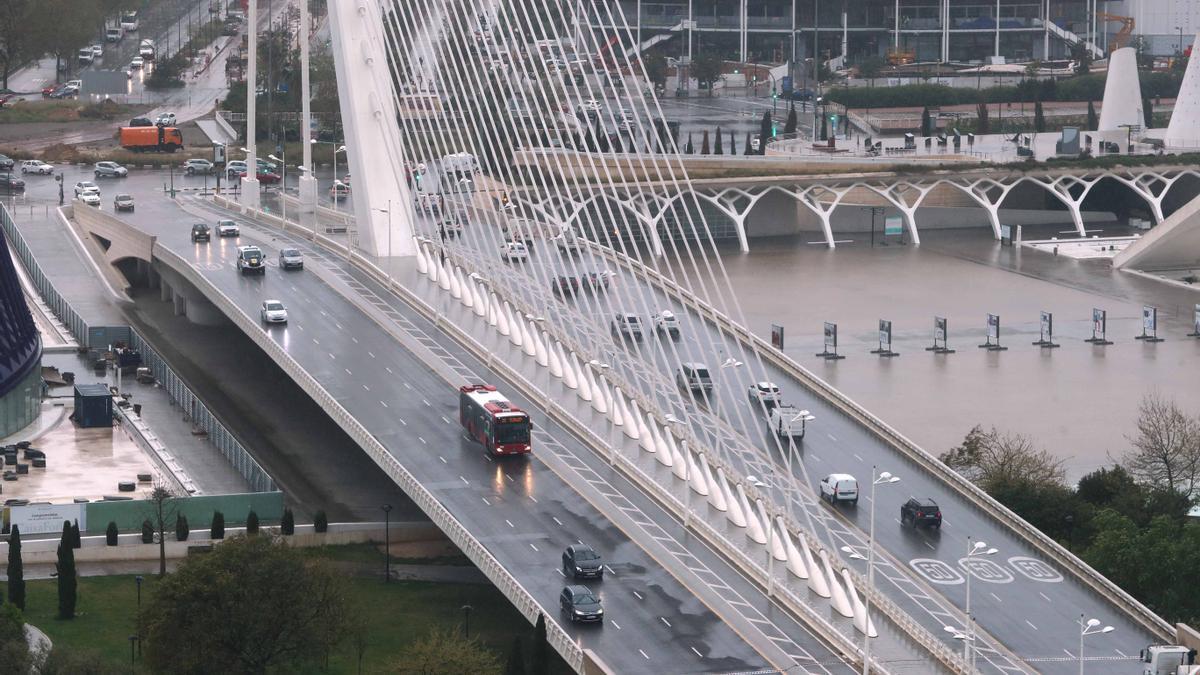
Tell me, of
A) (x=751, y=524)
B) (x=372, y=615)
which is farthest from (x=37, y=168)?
(x=751, y=524)

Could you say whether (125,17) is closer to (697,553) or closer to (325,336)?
(325,336)

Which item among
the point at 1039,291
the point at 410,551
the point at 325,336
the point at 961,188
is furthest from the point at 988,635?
the point at 961,188

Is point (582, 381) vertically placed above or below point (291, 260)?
below

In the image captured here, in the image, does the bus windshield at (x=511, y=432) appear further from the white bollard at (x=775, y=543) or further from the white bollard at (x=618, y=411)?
the white bollard at (x=775, y=543)

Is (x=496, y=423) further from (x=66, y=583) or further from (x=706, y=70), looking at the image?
(x=706, y=70)

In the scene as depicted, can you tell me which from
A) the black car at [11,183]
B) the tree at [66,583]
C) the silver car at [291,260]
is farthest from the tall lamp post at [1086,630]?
the black car at [11,183]

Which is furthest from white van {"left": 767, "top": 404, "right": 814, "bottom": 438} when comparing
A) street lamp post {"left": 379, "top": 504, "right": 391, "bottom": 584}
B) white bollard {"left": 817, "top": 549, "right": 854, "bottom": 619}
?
white bollard {"left": 817, "top": 549, "right": 854, "bottom": 619}

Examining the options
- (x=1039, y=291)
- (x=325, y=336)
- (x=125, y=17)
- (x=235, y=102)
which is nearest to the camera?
(x=325, y=336)
